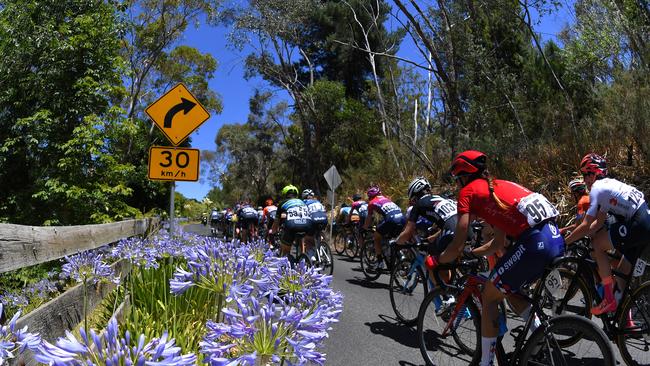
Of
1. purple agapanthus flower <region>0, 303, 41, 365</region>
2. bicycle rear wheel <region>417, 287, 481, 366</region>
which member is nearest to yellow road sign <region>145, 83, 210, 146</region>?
bicycle rear wheel <region>417, 287, 481, 366</region>

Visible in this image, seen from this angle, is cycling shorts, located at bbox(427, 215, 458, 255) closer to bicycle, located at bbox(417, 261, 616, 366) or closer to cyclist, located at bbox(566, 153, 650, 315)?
bicycle, located at bbox(417, 261, 616, 366)

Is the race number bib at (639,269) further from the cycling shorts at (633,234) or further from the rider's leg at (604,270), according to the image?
the rider's leg at (604,270)

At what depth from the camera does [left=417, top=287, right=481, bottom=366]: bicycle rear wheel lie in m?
4.69

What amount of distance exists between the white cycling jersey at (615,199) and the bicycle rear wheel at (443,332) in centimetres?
184

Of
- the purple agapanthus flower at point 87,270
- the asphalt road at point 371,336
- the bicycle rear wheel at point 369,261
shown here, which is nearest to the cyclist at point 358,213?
the bicycle rear wheel at point 369,261

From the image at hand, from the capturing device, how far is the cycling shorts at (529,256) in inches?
146

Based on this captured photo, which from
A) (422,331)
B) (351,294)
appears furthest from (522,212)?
(351,294)

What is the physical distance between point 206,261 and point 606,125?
38.4 ft

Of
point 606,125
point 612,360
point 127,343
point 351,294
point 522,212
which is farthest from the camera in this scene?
point 606,125

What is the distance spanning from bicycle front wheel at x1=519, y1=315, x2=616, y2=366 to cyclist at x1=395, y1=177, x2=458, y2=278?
233 cm

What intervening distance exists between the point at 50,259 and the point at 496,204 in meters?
3.31

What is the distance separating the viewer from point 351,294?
8680 millimetres

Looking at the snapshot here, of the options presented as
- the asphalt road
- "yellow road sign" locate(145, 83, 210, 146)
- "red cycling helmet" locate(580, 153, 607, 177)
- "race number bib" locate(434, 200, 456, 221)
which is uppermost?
"yellow road sign" locate(145, 83, 210, 146)

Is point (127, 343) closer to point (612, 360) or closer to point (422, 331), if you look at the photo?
point (612, 360)
